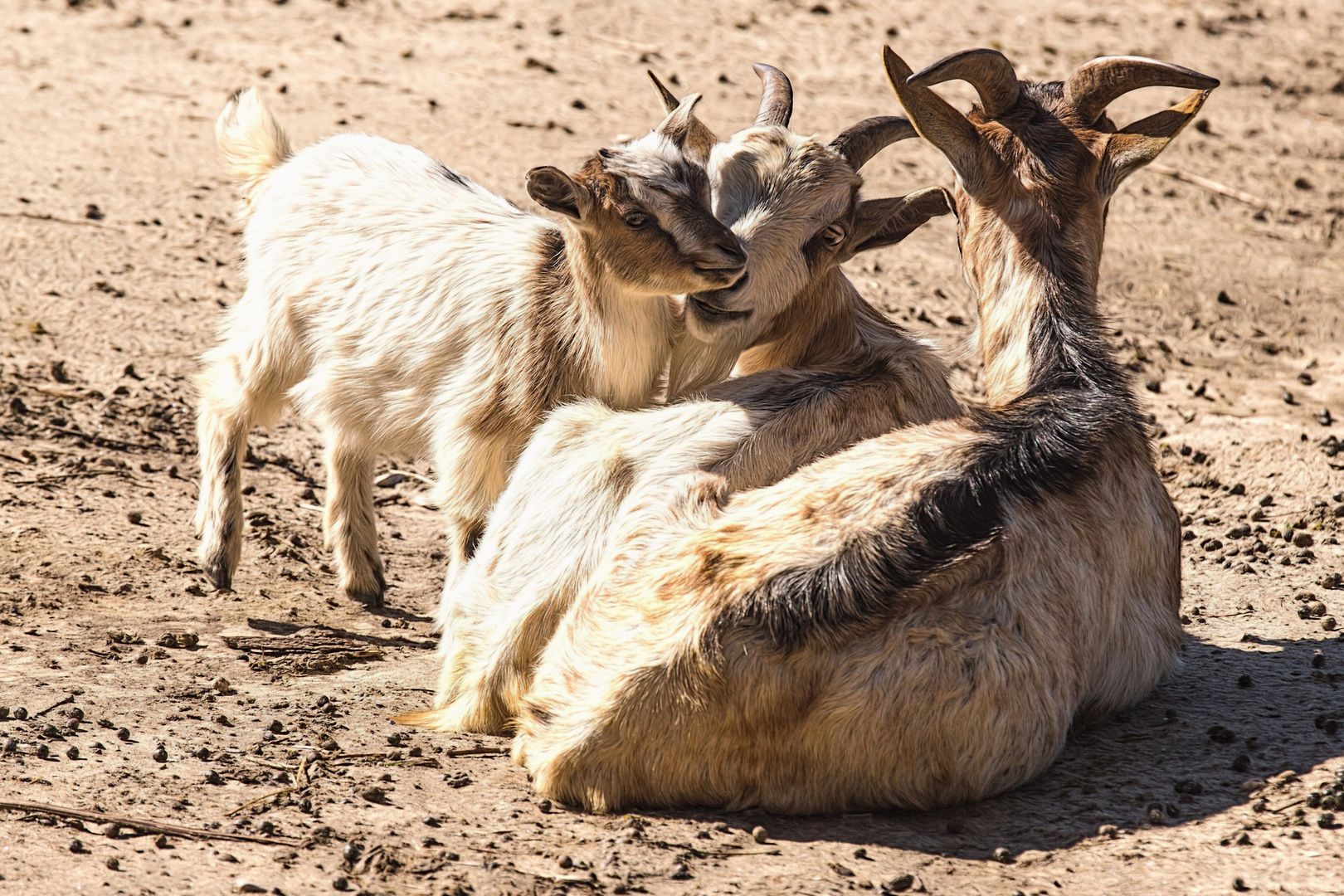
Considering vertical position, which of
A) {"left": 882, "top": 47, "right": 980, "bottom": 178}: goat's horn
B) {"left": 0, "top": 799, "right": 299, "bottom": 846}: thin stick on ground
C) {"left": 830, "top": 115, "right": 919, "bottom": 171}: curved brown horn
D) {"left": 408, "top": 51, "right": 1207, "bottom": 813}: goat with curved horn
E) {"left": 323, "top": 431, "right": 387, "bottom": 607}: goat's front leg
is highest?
{"left": 882, "top": 47, "right": 980, "bottom": 178}: goat's horn

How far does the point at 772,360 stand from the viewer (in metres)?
4.95

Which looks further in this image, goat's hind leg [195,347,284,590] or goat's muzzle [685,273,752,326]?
goat's hind leg [195,347,284,590]

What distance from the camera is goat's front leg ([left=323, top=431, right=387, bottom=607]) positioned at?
5.88 meters

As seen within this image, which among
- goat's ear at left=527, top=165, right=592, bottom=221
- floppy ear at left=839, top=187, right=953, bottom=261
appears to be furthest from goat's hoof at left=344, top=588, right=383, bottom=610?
floppy ear at left=839, top=187, right=953, bottom=261

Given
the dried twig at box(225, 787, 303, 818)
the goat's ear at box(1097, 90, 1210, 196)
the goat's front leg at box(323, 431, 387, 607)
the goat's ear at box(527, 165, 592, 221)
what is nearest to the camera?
the dried twig at box(225, 787, 303, 818)

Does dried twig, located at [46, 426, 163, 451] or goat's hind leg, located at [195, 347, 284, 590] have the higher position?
goat's hind leg, located at [195, 347, 284, 590]

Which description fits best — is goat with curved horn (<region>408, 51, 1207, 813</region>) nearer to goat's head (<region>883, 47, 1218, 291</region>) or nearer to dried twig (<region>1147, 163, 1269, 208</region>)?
goat's head (<region>883, 47, 1218, 291</region>)

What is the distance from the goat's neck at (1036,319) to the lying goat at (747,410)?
0.31 meters

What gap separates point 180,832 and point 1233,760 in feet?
9.41

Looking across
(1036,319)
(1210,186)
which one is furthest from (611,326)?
(1210,186)

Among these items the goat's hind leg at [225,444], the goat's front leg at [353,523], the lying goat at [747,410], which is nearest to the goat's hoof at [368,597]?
the goat's front leg at [353,523]

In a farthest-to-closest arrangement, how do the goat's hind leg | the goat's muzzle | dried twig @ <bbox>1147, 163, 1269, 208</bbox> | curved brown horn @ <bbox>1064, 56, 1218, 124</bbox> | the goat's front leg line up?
1. dried twig @ <bbox>1147, 163, 1269, 208</bbox>
2. the goat's front leg
3. the goat's hind leg
4. the goat's muzzle
5. curved brown horn @ <bbox>1064, 56, 1218, 124</bbox>

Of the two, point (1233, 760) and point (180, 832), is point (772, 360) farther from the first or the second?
point (180, 832)

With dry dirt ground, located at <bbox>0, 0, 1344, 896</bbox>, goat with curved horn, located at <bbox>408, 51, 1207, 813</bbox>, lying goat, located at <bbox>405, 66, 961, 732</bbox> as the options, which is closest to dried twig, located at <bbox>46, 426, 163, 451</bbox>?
dry dirt ground, located at <bbox>0, 0, 1344, 896</bbox>
